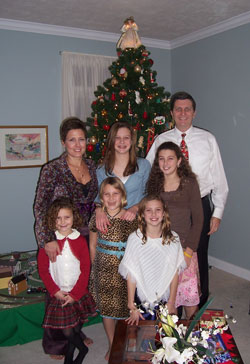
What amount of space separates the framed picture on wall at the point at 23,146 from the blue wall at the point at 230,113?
206 centimetres

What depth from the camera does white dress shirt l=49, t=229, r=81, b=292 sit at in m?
2.07

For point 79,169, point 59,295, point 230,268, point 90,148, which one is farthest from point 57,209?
point 230,268

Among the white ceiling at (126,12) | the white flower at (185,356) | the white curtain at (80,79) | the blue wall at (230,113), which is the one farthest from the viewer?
the white curtain at (80,79)

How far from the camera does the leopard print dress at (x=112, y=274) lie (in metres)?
2.12

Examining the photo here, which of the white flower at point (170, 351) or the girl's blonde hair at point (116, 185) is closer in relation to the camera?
the white flower at point (170, 351)

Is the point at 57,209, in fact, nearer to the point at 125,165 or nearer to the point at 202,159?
the point at 125,165

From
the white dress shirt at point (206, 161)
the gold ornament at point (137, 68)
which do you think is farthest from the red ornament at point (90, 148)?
the white dress shirt at point (206, 161)

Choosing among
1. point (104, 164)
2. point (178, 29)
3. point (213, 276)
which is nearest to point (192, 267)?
point (104, 164)

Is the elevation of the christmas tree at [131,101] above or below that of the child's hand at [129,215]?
above

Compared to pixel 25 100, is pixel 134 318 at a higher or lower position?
lower

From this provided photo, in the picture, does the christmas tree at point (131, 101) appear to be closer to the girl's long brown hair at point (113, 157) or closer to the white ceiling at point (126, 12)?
the white ceiling at point (126, 12)

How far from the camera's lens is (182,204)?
2.19 m

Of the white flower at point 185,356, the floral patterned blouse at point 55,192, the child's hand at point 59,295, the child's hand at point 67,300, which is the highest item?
A: the floral patterned blouse at point 55,192

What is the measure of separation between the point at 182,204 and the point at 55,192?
833 mm
